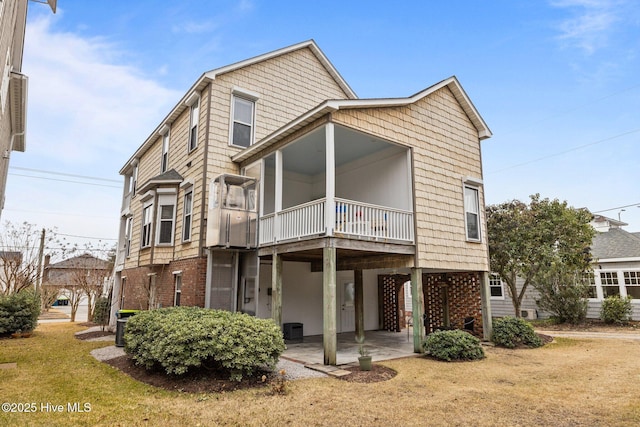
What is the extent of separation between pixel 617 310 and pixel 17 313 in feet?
81.9

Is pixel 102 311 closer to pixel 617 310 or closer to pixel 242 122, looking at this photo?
pixel 242 122

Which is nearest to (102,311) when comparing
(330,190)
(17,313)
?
(17,313)

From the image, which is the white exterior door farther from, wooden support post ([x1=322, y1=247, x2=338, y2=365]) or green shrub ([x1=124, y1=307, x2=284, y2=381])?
green shrub ([x1=124, y1=307, x2=284, y2=381])

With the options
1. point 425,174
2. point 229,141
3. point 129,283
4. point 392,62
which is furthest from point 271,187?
point 392,62

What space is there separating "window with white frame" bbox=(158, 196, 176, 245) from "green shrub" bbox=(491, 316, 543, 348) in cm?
1150

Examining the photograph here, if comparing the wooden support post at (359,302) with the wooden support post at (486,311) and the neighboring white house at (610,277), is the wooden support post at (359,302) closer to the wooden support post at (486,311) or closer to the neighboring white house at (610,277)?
the wooden support post at (486,311)

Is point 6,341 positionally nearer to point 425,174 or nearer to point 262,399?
point 262,399

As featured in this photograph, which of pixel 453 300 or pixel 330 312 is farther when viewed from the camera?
pixel 453 300

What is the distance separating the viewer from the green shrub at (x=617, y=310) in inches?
676

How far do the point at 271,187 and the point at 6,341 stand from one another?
10.5m

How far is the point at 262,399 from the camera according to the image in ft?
20.3

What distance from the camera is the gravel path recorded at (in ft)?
25.7

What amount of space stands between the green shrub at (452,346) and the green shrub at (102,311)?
15.6 m

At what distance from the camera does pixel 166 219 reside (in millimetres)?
14133
